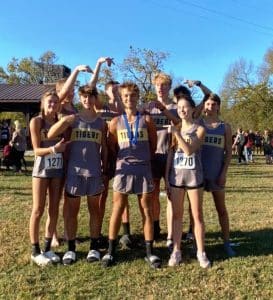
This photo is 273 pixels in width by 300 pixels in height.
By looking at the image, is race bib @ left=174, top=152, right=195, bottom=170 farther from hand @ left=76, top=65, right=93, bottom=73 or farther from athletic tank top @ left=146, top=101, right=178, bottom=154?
hand @ left=76, top=65, right=93, bottom=73

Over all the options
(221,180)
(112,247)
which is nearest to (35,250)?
(112,247)

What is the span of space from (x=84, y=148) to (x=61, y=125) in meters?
0.35

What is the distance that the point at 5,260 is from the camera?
494 cm

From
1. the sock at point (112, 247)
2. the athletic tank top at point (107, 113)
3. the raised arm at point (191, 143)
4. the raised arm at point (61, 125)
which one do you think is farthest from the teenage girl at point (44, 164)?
the raised arm at point (191, 143)

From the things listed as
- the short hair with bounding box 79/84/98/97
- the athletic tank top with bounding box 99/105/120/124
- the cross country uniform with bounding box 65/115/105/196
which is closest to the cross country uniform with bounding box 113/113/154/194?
the cross country uniform with bounding box 65/115/105/196

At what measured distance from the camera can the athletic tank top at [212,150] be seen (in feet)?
16.6

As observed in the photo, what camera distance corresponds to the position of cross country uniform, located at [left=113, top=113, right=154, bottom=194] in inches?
187

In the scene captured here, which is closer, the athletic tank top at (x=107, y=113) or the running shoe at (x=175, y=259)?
the running shoe at (x=175, y=259)

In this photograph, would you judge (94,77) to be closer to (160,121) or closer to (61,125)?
(61,125)

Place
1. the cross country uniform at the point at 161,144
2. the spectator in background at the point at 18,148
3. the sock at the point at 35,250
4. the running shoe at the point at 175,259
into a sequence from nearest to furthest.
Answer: the running shoe at the point at 175,259 → the sock at the point at 35,250 → the cross country uniform at the point at 161,144 → the spectator in background at the point at 18,148

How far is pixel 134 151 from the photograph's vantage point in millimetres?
4777

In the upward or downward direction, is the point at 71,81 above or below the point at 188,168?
above

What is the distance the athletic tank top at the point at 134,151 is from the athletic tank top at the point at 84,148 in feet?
0.84

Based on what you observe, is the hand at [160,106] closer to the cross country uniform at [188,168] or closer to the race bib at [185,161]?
the cross country uniform at [188,168]
